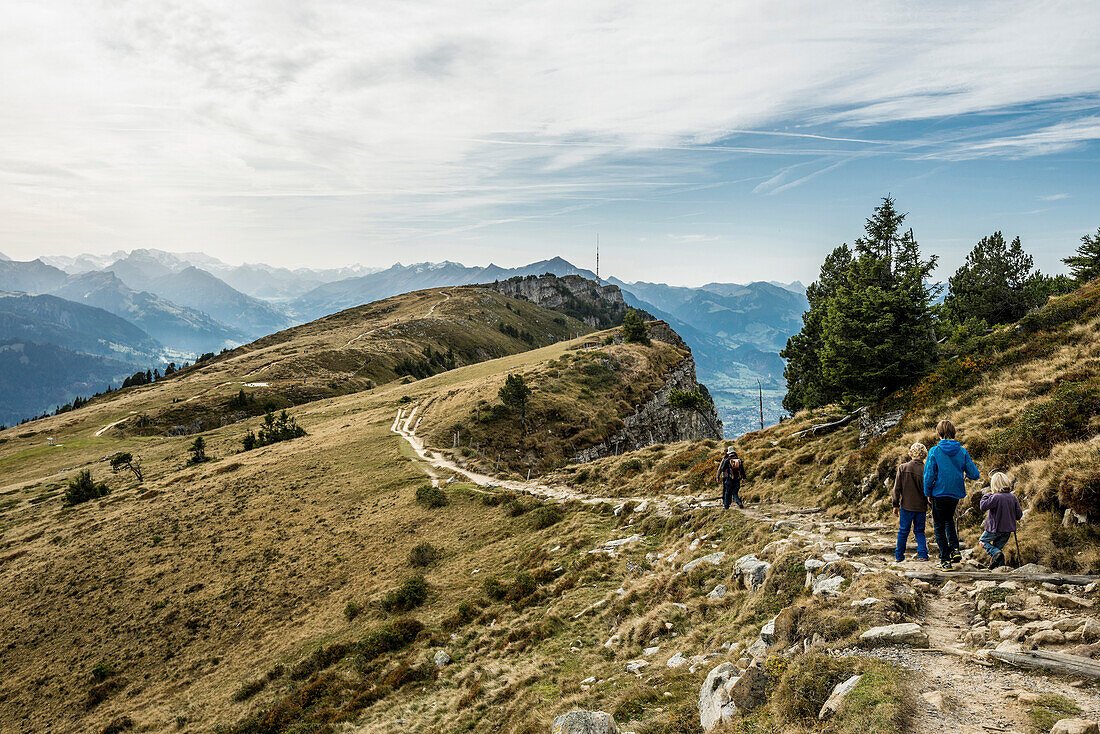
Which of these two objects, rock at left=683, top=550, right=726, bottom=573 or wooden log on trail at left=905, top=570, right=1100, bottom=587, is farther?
rock at left=683, top=550, right=726, bottom=573

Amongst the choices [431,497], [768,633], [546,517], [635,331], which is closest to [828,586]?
[768,633]

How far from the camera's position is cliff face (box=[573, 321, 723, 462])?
69.1 m

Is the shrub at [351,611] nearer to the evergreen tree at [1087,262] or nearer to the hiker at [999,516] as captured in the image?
the hiker at [999,516]

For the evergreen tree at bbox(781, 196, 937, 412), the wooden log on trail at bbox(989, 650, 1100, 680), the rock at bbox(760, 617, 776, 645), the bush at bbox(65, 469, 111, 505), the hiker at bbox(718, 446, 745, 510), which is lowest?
the bush at bbox(65, 469, 111, 505)

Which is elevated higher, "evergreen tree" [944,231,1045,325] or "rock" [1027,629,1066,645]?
"evergreen tree" [944,231,1045,325]

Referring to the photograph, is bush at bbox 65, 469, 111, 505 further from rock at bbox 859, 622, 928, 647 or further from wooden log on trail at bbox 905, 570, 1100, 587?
wooden log on trail at bbox 905, 570, 1100, 587

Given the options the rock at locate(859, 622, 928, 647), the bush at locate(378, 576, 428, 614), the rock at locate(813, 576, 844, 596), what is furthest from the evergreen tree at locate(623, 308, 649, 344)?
the rock at locate(859, 622, 928, 647)

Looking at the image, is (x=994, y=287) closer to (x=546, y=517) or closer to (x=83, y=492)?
(x=546, y=517)

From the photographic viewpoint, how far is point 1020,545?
11.3 metres

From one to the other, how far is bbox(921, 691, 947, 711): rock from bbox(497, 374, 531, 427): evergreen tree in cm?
5813

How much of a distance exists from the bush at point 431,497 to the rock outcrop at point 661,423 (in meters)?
25.9

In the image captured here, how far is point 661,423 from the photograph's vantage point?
277ft

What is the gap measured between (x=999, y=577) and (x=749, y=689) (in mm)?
6806

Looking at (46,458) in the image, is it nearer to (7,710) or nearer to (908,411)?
(7,710)
